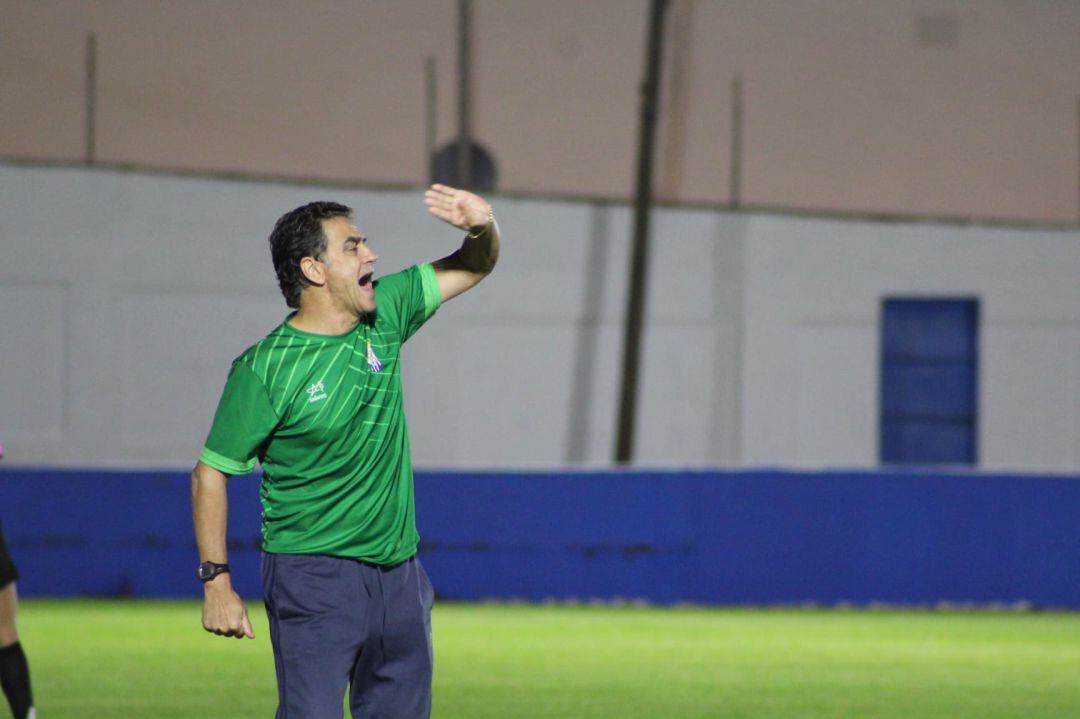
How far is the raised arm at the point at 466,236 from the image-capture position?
5.44 meters

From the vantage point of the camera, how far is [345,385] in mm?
5164

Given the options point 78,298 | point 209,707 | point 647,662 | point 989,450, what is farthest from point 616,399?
point 209,707

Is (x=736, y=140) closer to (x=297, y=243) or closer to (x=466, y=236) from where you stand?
(x=466, y=236)

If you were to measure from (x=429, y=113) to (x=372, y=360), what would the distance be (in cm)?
2166

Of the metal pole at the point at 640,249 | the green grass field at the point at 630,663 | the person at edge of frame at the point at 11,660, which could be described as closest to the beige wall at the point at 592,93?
the metal pole at the point at 640,249

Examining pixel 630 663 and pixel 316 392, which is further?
pixel 630 663

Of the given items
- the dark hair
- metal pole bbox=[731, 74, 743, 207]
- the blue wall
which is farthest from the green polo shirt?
metal pole bbox=[731, 74, 743, 207]

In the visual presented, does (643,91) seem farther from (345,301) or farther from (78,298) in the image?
(345,301)

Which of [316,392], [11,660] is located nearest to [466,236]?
[316,392]

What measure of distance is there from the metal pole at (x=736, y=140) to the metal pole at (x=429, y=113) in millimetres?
4513

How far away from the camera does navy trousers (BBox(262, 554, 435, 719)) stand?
200 inches

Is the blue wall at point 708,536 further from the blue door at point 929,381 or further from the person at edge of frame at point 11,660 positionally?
the blue door at point 929,381

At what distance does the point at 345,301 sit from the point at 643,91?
21197 mm

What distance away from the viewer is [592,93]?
27.5m
